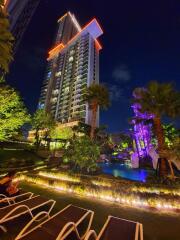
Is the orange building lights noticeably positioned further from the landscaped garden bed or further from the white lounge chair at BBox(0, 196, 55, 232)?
the white lounge chair at BBox(0, 196, 55, 232)

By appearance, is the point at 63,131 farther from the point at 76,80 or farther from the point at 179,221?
the point at 179,221

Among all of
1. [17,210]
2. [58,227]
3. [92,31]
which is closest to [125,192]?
[58,227]

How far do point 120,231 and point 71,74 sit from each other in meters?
120

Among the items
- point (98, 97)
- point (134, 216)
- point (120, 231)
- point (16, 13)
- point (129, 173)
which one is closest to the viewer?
point (120, 231)

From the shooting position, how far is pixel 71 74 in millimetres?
116875

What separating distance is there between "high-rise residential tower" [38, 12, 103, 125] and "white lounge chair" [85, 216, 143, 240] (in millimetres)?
87013

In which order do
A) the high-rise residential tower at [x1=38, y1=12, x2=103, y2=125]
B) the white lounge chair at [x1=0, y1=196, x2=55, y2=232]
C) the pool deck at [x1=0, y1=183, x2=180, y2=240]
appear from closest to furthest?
1. the white lounge chair at [x1=0, y1=196, x2=55, y2=232]
2. the pool deck at [x1=0, y1=183, x2=180, y2=240]
3. the high-rise residential tower at [x1=38, y1=12, x2=103, y2=125]

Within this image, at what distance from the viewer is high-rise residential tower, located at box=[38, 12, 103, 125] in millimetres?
102062

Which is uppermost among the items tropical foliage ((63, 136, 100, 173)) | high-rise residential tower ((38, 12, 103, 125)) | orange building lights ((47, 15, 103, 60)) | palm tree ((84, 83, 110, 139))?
orange building lights ((47, 15, 103, 60))

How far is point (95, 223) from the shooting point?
564 centimetres

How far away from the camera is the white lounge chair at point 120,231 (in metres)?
3.39

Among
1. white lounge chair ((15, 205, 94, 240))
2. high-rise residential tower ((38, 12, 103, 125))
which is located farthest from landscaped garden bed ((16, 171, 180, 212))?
high-rise residential tower ((38, 12, 103, 125))

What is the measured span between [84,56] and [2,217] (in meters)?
122

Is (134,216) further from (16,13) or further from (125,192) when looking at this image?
(16,13)
